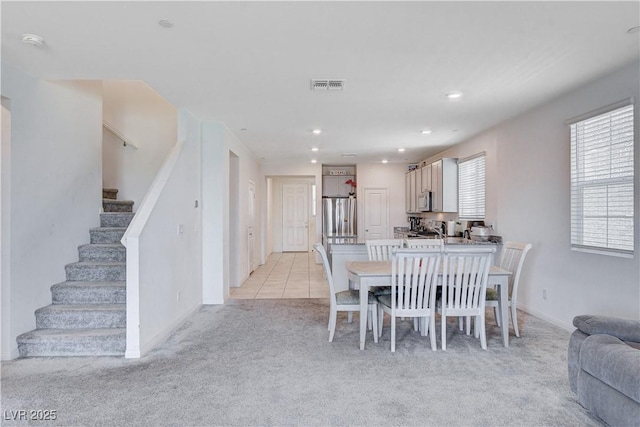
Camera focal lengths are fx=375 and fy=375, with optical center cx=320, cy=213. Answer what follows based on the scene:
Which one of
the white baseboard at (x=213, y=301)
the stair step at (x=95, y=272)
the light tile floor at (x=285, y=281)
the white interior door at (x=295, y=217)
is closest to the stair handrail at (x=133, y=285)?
the stair step at (x=95, y=272)

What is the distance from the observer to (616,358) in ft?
6.45

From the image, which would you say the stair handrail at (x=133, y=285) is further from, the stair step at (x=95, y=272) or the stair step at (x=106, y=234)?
the stair step at (x=106, y=234)

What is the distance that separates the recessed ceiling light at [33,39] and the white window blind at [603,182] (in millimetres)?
4595

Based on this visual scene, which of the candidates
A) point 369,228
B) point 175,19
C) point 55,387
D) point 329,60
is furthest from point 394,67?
point 369,228

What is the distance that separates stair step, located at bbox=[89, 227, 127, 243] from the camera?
13.8 feet

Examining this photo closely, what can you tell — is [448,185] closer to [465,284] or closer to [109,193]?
[465,284]

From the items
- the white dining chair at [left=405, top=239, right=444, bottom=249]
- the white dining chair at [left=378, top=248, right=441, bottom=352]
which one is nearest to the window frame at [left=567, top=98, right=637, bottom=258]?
the white dining chair at [left=405, top=239, right=444, bottom=249]

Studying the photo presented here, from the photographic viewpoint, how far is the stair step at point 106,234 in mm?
4203

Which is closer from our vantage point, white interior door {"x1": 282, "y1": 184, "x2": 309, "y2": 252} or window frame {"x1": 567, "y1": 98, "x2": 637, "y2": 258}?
window frame {"x1": 567, "y1": 98, "x2": 637, "y2": 258}

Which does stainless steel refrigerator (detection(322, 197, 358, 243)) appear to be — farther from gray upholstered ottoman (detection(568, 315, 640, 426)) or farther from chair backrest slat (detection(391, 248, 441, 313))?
gray upholstered ottoman (detection(568, 315, 640, 426))

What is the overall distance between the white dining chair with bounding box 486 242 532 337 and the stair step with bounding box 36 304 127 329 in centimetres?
348

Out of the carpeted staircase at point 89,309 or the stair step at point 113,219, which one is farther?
the stair step at point 113,219

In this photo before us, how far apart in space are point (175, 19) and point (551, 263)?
4260 millimetres

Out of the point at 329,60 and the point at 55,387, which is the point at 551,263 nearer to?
the point at 329,60
